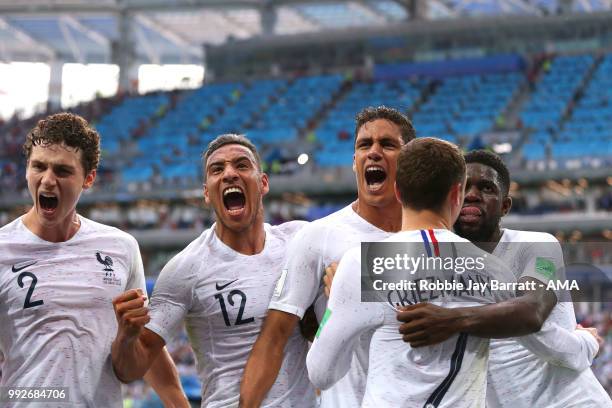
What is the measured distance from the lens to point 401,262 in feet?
12.2

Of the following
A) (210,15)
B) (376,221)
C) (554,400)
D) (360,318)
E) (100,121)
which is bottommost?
(554,400)

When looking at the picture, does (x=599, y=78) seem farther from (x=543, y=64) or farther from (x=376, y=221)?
(x=376, y=221)

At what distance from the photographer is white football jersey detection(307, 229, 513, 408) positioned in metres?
3.58

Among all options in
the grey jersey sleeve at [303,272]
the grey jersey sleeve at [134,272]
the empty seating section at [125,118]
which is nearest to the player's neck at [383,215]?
the grey jersey sleeve at [303,272]

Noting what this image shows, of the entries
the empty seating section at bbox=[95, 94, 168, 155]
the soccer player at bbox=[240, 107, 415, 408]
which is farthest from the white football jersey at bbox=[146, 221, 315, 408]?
the empty seating section at bbox=[95, 94, 168, 155]

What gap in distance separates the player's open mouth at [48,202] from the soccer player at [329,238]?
1.19 metres

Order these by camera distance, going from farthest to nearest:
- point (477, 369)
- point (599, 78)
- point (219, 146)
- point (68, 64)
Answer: point (68, 64) → point (599, 78) → point (219, 146) → point (477, 369)

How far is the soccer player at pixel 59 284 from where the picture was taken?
475cm

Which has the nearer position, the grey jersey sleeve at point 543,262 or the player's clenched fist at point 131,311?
the grey jersey sleeve at point 543,262

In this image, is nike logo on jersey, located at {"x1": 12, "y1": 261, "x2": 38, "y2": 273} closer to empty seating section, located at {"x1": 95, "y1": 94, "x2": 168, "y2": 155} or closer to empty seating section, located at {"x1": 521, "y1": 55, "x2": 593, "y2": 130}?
empty seating section, located at {"x1": 521, "y1": 55, "x2": 593, "y2": 130}

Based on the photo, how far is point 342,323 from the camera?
3.71m

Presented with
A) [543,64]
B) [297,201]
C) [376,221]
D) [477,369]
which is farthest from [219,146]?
[543,64]

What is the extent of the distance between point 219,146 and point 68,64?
57.5 m

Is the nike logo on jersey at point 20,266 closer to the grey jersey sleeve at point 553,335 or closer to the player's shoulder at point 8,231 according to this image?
the player's shoulder at point 8,231
